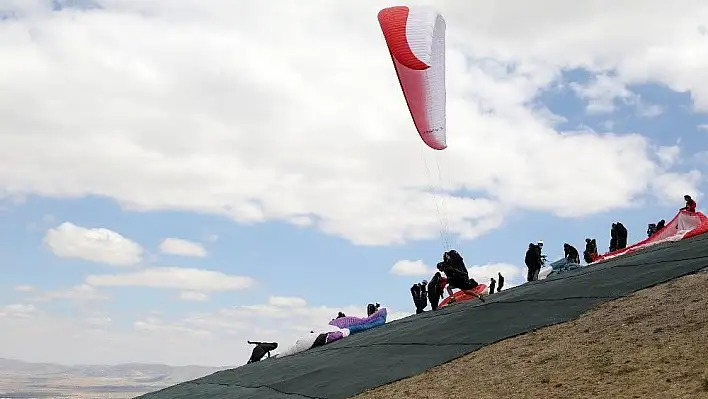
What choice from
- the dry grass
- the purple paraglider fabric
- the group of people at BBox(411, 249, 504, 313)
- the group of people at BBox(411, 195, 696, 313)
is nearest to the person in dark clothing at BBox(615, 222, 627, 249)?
the group of people at BBox(411, 195, 696, 313)

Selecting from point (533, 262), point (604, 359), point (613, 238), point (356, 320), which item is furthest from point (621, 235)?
point (604, 359)

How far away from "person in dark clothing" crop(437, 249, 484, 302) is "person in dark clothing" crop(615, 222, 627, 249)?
35.4 ft

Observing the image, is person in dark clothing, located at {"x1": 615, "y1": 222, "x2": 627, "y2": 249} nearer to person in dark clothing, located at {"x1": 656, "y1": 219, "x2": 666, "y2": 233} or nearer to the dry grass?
person in dark clothing, located at {"x1": 656, "y1": 219, "x2": 666, "y2": 233}

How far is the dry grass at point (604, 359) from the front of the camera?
33.2 feet

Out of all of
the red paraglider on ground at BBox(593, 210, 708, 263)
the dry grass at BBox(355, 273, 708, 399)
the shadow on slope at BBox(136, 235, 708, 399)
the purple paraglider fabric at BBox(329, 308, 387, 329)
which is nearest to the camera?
the dry grass at BBox(355, 273, 708, 399)

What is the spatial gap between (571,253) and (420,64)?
1412 centimetres

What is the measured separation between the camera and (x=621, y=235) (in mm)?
29734

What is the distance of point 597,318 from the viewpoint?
48.5 ft

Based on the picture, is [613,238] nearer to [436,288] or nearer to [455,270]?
[436,288]

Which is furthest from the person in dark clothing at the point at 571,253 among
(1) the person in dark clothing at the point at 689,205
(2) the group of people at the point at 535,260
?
(1) the person in dark clothing at the point at 689,205

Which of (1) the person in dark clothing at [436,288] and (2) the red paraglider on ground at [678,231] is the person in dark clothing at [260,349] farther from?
(2) the red paraglider on ground at [678,231]

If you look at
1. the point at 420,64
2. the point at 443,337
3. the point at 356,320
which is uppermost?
the point at 420,64

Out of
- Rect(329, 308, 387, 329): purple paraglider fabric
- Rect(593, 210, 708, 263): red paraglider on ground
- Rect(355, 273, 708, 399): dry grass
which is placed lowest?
Rect(355, 273, 708, 399): dry grass

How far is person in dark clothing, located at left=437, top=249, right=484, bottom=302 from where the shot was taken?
21016mm
